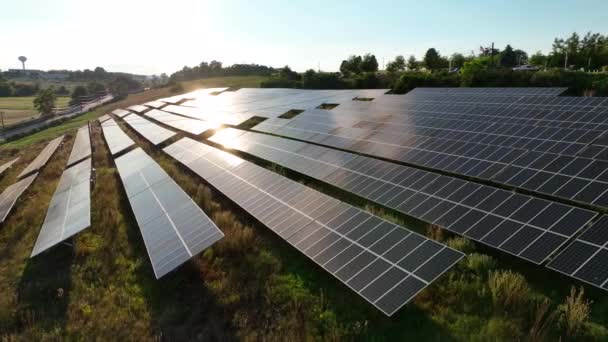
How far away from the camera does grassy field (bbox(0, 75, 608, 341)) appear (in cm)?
865

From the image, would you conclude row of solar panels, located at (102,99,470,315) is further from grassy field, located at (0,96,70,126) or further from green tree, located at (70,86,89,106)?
green tree, located at (70,86,89,106)

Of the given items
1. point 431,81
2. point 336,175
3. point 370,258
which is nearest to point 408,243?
point 370,258

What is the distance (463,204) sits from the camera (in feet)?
Answer: 41.0

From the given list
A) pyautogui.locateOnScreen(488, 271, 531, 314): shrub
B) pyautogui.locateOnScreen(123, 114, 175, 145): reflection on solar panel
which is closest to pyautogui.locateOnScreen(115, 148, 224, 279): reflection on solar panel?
pyautogui.locateOnScreen(488, 271, 531, 314): shrub

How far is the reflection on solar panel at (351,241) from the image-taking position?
895cm

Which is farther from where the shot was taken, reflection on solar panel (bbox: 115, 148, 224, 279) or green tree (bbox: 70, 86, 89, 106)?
green tree (bbox: 70, 86, 89, 106)

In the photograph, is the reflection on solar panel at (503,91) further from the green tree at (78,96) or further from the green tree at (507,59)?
the green tree at (78,96)

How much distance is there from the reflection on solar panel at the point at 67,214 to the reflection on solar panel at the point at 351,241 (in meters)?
5.84

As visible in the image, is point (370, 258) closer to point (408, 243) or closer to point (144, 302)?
point (408, 243)

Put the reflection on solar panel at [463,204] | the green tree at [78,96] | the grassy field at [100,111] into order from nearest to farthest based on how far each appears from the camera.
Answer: the reflection on solar panel at [463,204], the grassy field at [100,111], the green tree at [78,96]

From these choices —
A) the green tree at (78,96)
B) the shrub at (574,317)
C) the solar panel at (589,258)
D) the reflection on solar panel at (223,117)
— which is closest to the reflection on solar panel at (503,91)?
the reflection on solar panel at (223,117)

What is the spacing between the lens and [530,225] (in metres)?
10.6

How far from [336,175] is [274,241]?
5.06 metres

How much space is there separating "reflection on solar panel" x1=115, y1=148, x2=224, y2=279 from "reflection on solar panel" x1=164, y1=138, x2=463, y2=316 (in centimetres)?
223
